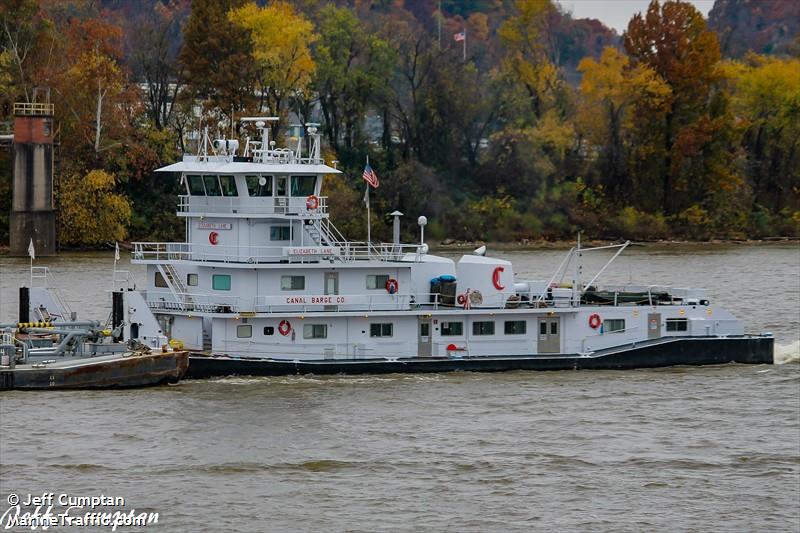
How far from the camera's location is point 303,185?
45469 millimetres

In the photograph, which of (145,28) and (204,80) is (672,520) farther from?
(145,28)

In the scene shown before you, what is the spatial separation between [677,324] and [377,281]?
9551 millimetres

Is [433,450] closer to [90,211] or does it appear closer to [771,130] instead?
[90,211]

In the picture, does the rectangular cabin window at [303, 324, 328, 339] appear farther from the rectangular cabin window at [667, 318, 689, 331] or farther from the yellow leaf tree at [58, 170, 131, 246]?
the yellow leaf tree at [58, 170, 131, 246]

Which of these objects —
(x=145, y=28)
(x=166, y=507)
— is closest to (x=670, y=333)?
(x=166, y=507)

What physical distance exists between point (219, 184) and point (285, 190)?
1.91 metres

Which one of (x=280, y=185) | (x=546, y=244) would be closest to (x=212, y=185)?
(x=280, y=185)

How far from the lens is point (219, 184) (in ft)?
148

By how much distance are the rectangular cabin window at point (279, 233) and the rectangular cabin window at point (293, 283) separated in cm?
129

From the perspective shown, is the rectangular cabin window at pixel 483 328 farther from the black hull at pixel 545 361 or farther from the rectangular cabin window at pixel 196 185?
the rectangular cabin window at pixel 196 185

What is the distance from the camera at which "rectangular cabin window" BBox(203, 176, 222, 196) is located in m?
45.1

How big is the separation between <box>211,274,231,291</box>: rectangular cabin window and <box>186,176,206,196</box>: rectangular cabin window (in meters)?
2.64

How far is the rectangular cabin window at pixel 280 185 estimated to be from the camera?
4516 cm

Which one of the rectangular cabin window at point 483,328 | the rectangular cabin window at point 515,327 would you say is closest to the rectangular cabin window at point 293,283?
the rectangular cabin window at point 483,328
